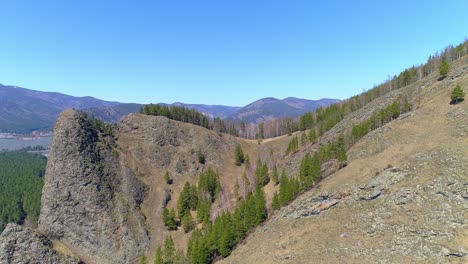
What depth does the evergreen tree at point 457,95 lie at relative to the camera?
7438 cm

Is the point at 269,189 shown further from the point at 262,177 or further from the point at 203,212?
the point at 203,212

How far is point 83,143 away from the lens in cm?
11081

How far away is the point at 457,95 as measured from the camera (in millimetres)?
74562

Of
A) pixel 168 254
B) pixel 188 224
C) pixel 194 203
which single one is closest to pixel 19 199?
pixel 194 203

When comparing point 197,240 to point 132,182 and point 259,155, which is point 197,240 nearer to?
point 132,182

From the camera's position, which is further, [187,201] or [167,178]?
[167,178]

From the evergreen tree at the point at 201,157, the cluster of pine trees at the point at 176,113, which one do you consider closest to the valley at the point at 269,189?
the evergreen tree at the point at 201,157

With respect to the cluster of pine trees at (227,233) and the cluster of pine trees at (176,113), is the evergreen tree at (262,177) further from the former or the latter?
the cluster of pine trees at (176,113)

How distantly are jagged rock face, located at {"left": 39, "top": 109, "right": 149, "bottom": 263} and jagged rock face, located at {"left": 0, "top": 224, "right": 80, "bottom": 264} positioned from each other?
12.2 m

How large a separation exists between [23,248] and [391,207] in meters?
92.5

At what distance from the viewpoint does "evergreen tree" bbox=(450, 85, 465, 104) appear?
74.4 meters

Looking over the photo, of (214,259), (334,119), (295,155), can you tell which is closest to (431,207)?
(214,259)

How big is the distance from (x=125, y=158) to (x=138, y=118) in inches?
994

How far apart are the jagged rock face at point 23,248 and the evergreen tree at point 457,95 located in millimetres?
117265
